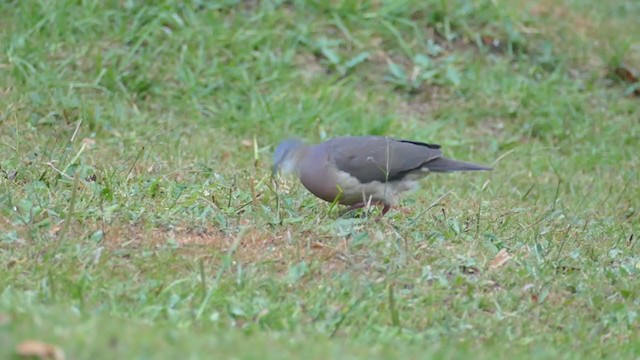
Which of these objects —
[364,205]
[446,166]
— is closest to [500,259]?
[364,205]

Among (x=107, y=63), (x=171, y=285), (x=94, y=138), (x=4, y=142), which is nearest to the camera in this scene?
(x=171, y=285)

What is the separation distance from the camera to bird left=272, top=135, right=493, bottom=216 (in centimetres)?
645

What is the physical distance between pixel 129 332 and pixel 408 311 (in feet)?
5.26

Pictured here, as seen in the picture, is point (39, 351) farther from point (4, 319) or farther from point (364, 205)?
point (364, 205)

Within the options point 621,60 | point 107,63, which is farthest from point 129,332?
point 621,60

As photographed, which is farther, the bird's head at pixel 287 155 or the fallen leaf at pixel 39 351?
the bird's head at pixel 287 155

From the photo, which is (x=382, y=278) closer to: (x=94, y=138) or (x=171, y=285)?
(x=171, y=285)

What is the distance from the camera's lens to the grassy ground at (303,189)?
16.4 feet

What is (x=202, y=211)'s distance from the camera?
6098 mm

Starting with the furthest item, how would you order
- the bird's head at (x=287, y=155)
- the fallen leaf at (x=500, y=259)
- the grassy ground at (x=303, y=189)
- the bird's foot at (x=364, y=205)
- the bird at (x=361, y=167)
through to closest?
the bird's head at (x=287, y=155), the bird's foot at (x=364, y=205), the bird at (x=361, y=167), the fallen leaf at (x=500, y=259), the grassy ground at (x=303, y=189)

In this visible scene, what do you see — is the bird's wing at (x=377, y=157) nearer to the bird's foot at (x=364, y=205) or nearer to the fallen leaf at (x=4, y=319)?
the bird's foot at (x=364, y=205)

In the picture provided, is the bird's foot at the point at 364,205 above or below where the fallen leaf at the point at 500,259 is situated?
below

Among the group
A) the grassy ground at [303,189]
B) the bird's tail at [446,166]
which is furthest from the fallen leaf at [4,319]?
the bird's tail at [446,166]

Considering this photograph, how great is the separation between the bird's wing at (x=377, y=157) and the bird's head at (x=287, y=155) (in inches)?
9.1
